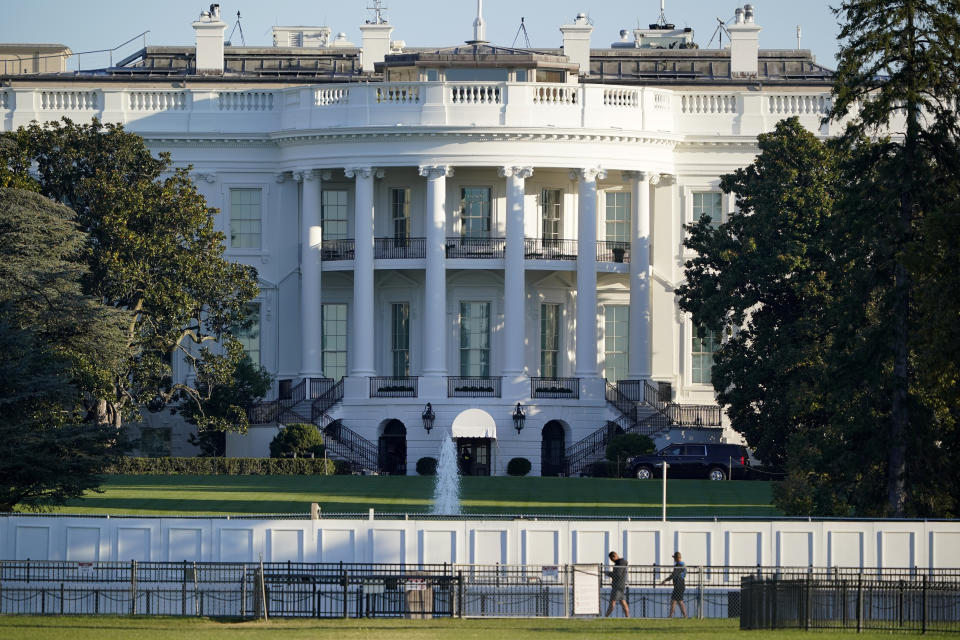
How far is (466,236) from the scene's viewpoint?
80.8 m

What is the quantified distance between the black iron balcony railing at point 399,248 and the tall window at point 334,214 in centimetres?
209

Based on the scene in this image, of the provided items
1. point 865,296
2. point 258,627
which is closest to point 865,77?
point 865,296

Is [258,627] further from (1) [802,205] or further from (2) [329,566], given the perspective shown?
(1) [802,205]

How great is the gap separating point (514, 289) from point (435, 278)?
2.70 meters

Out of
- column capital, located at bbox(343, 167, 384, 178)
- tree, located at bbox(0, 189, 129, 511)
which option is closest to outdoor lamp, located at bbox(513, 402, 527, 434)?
column capital, located at bbox(343, 167, 384, 178)

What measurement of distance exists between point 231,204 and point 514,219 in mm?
10995

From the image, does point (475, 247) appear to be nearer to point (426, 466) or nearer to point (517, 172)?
point (517, 172)

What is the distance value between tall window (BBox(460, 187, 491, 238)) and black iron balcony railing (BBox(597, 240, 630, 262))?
4.06 m

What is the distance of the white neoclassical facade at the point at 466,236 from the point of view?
7762 cm

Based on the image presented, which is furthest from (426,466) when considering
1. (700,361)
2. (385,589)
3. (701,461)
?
(385,589)

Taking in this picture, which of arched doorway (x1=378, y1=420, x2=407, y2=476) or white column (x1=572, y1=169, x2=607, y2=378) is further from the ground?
white column (x1=572, y1=169, x2=607, y2=378)

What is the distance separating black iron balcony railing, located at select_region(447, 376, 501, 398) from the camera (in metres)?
Answer: 77.8

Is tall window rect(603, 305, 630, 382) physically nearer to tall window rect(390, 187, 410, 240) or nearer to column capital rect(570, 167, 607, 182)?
column capital rect(570, 167, 607, 182)

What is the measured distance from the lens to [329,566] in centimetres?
4638
